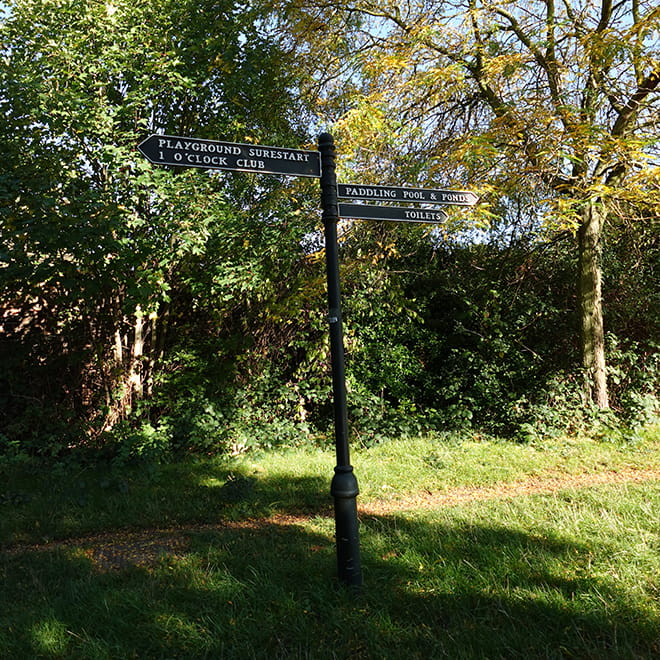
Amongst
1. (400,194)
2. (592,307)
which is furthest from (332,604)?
(592,307)

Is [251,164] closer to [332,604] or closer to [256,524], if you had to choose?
[332,604]

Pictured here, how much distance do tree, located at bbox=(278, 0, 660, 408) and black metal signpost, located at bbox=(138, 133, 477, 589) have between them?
3.46 metres

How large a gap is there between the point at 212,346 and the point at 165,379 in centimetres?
87

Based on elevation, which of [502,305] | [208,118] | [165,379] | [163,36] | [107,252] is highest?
[163,36]

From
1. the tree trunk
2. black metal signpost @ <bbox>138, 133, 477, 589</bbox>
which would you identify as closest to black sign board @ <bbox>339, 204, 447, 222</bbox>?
black metal signpost @ <bbox>138, 133, 477, 589</bbox>

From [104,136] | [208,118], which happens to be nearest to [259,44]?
[208,118]

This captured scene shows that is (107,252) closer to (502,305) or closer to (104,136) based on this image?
(104,136)

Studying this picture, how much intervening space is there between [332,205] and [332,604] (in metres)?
2.54

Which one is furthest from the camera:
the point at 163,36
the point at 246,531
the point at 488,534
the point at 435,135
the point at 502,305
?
the point at 502,305

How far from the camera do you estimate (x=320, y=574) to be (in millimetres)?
3566

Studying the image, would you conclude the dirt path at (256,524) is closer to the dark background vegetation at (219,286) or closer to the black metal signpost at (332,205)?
the black metal signpost at (332,205)

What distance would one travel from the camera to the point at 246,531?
4664 mm

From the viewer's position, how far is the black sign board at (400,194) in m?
3.72

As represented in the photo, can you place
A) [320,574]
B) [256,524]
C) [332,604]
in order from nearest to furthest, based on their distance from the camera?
[332,604], [320,574], [256,524]
